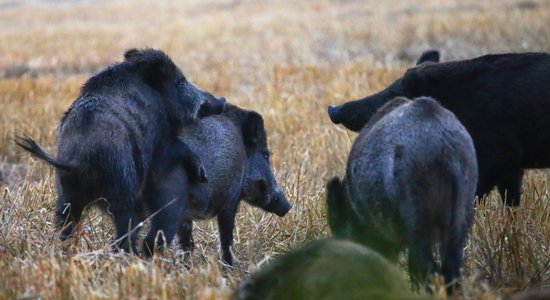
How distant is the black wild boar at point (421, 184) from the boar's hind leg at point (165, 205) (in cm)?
136

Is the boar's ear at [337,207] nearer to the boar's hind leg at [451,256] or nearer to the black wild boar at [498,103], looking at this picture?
the boar's hind leg at [451,256]

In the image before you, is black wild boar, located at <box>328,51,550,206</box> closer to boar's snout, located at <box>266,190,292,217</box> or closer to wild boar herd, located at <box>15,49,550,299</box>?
wild boar herd, located at <box>15,49,550,299</box>

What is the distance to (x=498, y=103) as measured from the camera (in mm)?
6734

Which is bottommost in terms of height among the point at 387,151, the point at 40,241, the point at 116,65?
the point at 40,241

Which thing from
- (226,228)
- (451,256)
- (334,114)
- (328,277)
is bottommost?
(226,228)

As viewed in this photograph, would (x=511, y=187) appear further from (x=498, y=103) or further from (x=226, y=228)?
(x=226, y=228)

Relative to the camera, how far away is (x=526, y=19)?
839 inches

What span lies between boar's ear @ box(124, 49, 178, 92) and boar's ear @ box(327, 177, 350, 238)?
5.12 ft

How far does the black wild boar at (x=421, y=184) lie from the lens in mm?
4723

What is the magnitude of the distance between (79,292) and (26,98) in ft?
31.4

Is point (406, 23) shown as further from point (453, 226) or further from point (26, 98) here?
point (453, 226)

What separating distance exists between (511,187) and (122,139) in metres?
3.34

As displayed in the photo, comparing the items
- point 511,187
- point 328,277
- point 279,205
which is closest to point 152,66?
point 279,205

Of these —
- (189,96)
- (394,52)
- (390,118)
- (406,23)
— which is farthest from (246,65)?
(390,118)
